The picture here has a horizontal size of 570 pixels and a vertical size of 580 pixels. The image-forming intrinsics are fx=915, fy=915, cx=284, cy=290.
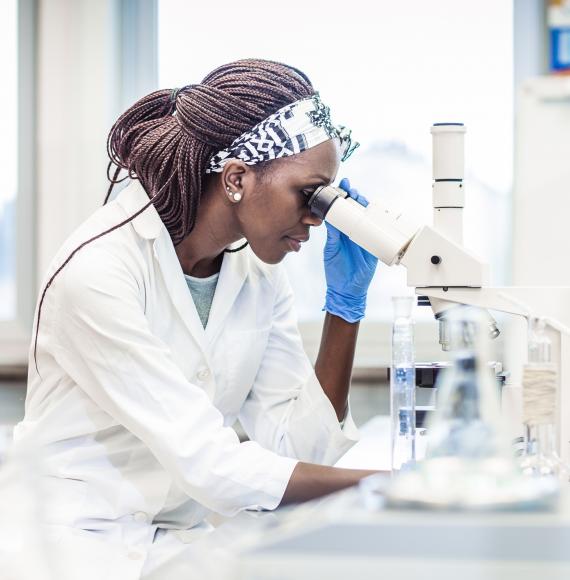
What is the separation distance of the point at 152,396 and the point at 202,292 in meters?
0.38

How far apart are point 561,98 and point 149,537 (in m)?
1.72

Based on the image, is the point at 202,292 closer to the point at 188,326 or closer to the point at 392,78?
the point at 188,326

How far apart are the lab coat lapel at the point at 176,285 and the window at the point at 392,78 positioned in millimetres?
1413

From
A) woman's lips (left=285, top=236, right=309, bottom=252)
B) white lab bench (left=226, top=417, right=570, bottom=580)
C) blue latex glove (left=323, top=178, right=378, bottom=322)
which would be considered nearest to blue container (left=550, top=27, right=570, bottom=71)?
blue latex glove (left=323, top=178, right=378, bottom=322)

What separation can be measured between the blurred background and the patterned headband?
136cm

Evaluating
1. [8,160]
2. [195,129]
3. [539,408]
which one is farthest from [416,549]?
[8,160]

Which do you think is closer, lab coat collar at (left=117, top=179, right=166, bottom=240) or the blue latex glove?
lab coat collar at (left=117, top=179, right=166, bottom=240)

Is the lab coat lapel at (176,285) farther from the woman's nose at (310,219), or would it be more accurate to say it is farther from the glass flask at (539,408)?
the glass flask at (539,408)

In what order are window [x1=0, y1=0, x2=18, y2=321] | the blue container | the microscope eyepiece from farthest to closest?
window [x1=0, y1=0, x2=18, y2=321], the blue container, the microscope eyepiece

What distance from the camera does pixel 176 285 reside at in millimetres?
1616

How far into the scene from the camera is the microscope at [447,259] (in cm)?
136

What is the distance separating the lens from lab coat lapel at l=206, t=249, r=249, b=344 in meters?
1.71

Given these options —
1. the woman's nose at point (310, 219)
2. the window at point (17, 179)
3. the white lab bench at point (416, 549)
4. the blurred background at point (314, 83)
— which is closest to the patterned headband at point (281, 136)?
the woman's nose at point (310, 219)

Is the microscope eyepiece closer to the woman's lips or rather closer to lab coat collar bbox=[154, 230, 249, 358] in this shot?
the woman's lips
